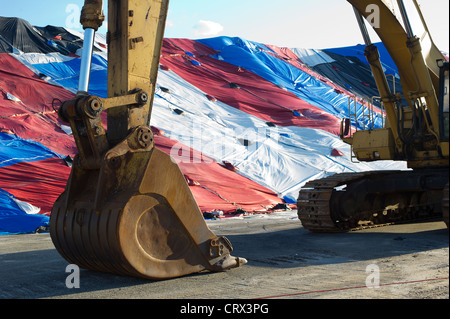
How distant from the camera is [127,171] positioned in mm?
5262

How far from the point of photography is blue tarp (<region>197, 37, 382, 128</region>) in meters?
24.7

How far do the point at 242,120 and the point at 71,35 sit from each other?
871cm

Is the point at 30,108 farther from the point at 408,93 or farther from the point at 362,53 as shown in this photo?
the point at 362,53

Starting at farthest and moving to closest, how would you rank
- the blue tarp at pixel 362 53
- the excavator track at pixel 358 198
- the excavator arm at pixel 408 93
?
the blue tarp at pixel 362 53
the excavator track at pixel 358 198
the excavator arm at pixel 408 93

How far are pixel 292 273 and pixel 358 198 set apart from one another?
12.8ft

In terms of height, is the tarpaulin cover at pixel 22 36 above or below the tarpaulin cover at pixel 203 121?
above

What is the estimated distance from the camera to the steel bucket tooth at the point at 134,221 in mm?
5031

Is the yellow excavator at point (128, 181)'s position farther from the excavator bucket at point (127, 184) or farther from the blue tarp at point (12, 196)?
the blue tarp at point (12, 196)

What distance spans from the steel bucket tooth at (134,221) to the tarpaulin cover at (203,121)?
6.32 m

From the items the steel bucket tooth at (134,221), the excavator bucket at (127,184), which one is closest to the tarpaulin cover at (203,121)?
the steel bucket tooth at (134,221)

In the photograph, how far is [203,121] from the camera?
62.8ft

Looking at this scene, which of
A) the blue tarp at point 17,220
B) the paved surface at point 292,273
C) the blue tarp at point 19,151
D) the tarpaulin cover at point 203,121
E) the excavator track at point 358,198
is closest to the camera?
the paved surface at point 292,273

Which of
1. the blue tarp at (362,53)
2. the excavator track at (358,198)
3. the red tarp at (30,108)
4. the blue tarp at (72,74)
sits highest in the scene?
the blue tarp at (362,53)
